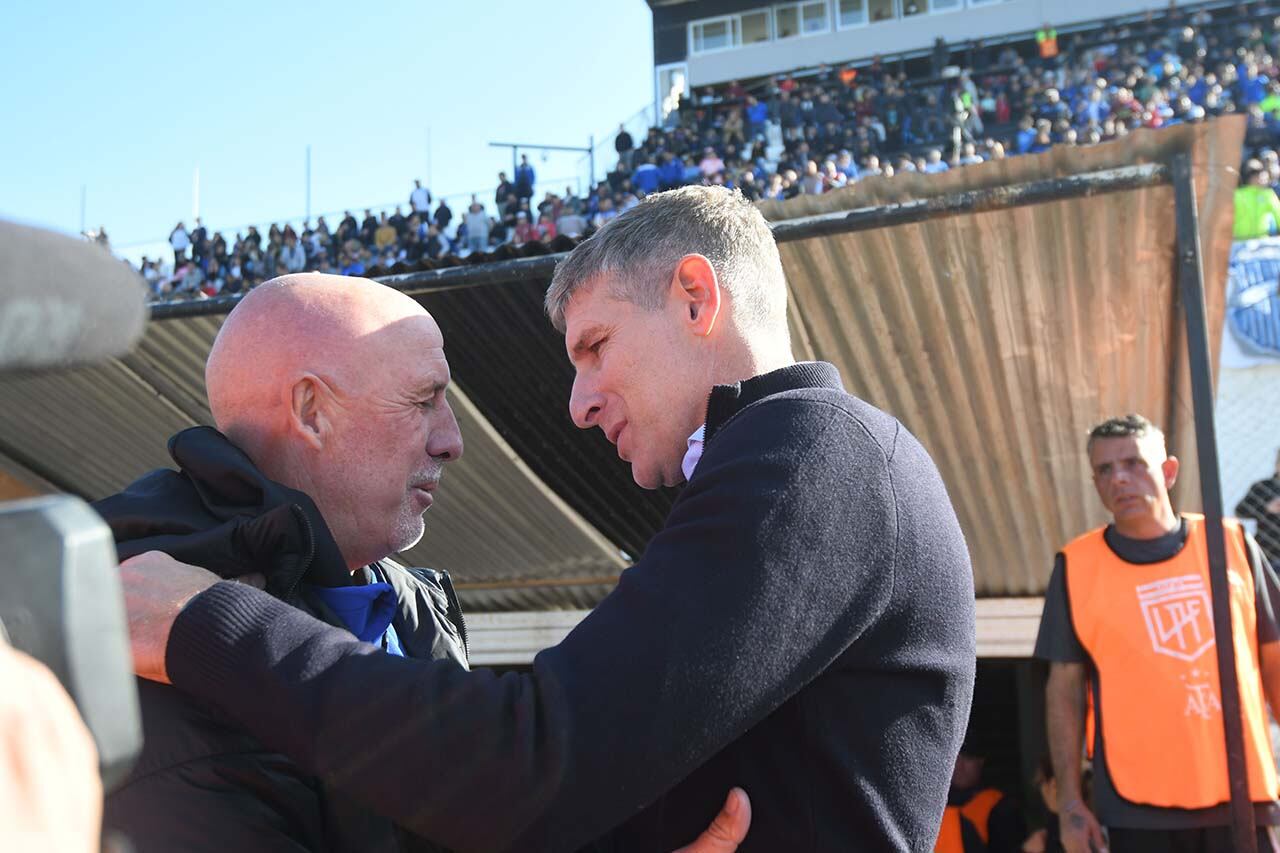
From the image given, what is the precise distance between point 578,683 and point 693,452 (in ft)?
1.97

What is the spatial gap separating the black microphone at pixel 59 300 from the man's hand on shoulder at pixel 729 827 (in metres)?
1.12

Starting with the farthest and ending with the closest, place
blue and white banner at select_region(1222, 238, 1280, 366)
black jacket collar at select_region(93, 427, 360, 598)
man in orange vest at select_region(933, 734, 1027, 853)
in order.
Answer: blue and white banner at select_region(1222, 238, 1280, 366)
man in orange vest at select_region(933, 734, 1027, 853)
black jacket collar at select_region(93, 427, 360, 598)

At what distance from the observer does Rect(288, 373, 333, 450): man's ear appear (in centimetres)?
195

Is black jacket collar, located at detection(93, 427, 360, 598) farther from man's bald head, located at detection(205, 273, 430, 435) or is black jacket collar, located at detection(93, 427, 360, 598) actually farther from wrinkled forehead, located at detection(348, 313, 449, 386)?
wrinkled forehead, located at detection(348, 313, 449, 386)

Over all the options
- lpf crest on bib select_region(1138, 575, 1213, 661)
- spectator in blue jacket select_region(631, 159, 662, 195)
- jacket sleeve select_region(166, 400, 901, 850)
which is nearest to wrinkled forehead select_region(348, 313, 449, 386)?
jacket sleeve select_region(166, 400, 901, 850)

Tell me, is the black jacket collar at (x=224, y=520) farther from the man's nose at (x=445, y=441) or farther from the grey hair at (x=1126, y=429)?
the grey hair at (x=1126, y=429)

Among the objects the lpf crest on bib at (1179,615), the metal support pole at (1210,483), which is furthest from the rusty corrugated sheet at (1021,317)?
the lpf crest on bib at (1179,615)

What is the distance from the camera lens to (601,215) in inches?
808

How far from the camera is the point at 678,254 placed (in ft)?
6.22

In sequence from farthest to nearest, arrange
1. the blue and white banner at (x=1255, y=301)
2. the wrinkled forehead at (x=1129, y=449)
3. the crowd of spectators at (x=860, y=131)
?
the crowd of spectators at (x=860, y=131) → the blue and white banner at (x=1255, y=301) → the wrinkled forehead at (x=1129, y=449)

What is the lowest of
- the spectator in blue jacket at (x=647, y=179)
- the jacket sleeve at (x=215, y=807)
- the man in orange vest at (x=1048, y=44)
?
the jacket sleeve at (x=215, y=807)

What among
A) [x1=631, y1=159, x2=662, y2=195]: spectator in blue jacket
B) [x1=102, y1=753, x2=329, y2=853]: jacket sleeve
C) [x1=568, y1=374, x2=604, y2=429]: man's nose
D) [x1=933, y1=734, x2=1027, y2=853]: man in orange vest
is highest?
[x1=631, y1=159, x2=662, y2=195]: spectator in blue jacket

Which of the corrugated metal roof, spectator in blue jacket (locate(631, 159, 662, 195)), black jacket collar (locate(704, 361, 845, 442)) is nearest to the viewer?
black jacket collar (locate(704, 361, 845, 442))

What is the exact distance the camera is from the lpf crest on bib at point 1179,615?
4.08 meters
